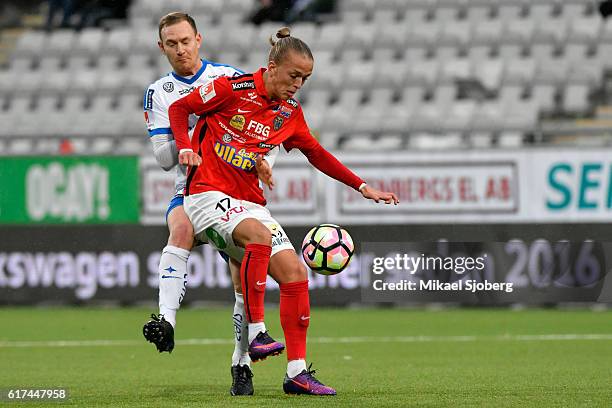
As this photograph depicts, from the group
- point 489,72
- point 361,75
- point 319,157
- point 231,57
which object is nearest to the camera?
point 319,157

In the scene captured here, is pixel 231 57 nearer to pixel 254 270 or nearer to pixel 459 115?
pixel 459 115

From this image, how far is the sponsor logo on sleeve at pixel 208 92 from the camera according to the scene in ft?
22.5

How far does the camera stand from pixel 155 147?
293 inches

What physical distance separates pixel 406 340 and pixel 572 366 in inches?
106

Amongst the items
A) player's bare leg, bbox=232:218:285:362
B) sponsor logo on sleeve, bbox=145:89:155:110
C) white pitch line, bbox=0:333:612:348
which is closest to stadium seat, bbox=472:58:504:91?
white pitch line, bbox=0:333:612:348

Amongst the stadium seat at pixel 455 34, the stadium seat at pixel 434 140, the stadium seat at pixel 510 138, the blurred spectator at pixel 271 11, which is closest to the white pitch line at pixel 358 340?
the stadium seat at pixel 510 138

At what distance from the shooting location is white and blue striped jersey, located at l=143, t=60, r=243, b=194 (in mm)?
7367

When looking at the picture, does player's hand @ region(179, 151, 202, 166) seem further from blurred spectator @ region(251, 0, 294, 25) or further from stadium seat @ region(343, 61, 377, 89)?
blurred spectator @ region(251, 0, 294, 25)

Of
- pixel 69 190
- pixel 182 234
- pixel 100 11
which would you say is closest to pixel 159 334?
pixel 182 234

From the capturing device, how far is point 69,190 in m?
15.2

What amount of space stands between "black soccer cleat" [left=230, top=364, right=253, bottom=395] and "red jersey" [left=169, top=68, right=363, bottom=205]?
3.35ft

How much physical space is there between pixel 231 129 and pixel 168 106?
0.68 metres

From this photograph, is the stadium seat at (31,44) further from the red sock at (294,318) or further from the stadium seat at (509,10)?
the red sock at (294,318)

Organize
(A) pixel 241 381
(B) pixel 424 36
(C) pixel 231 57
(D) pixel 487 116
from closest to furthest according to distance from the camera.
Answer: (A) pixel 241 381, (D) pixel 487 116, (B) pixel 424 36, (C) pixel 231 57
